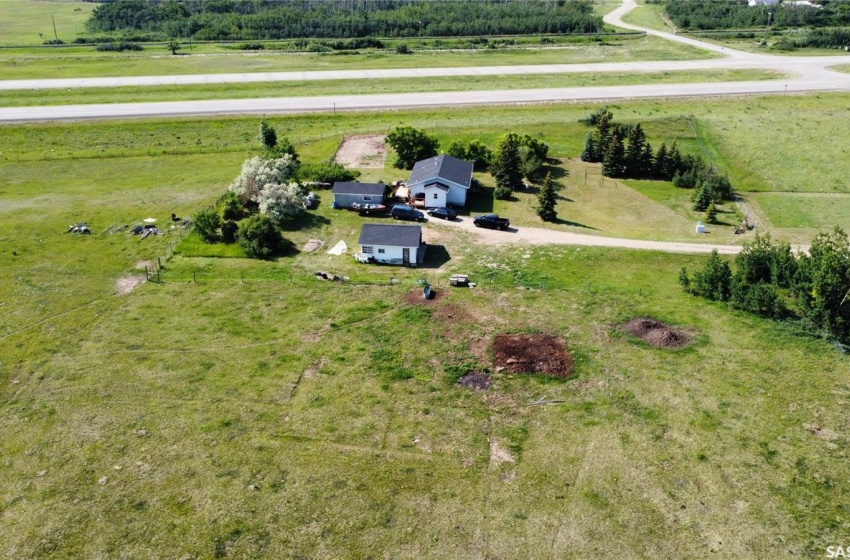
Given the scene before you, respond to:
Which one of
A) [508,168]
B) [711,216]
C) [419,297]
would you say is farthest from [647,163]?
[419,297]

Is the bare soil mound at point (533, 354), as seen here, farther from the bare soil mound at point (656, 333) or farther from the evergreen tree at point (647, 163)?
the evergreen tree at point (647, 163)

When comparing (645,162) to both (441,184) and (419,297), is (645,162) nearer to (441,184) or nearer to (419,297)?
(441,184)

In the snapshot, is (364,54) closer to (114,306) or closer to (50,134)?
(50,134)

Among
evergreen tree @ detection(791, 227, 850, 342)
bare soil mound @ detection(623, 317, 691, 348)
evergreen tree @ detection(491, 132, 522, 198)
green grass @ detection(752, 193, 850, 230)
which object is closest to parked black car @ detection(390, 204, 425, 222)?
evergreen tree @ detection(491, 132, 522, 198)

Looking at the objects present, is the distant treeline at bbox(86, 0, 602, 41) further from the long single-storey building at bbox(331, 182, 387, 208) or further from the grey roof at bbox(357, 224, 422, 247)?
the grey roof at bbox(357, 224, 422, 247)

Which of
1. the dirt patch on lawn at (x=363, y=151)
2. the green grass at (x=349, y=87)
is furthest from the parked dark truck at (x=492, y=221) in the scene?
the green grass at (x=349, y=87)

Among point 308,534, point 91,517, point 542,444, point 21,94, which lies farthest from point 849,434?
point 21,94
